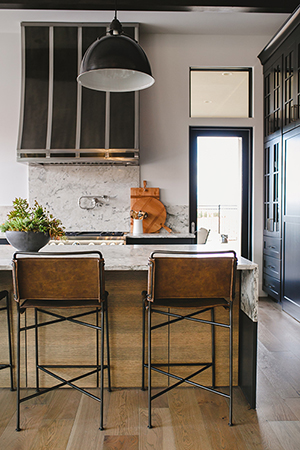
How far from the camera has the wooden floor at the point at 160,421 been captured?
1804 mm

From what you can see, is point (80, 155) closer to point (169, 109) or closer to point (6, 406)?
point (169, 109)

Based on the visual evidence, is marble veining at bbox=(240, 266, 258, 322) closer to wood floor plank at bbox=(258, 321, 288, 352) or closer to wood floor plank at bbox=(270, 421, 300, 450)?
wood floor plank at bbox=(270, 421, 300, 450)

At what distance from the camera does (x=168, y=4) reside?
11.5ft

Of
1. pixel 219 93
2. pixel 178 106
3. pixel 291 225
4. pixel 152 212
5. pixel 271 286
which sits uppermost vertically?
pixel 219 93

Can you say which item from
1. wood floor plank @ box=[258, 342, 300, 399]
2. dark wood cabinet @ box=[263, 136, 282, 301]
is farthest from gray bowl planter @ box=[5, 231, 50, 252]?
dark wood cabinet @ box=[263, 136, 282, 301]

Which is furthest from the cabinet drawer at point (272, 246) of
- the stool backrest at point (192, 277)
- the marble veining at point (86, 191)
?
the stool backrest at point (192, 277)

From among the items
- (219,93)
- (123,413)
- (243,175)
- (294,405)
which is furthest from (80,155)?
(294,405)

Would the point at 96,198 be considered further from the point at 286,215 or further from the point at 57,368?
the point at 57,368

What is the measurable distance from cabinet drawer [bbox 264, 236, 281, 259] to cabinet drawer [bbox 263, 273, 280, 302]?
0.29m

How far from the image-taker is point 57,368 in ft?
7.61

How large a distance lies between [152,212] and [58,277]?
111 inches

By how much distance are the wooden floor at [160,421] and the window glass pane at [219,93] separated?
3310 mm

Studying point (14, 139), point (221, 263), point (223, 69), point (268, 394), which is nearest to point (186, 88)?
point (223, 69)

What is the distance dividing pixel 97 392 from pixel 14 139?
3452 millimetres
